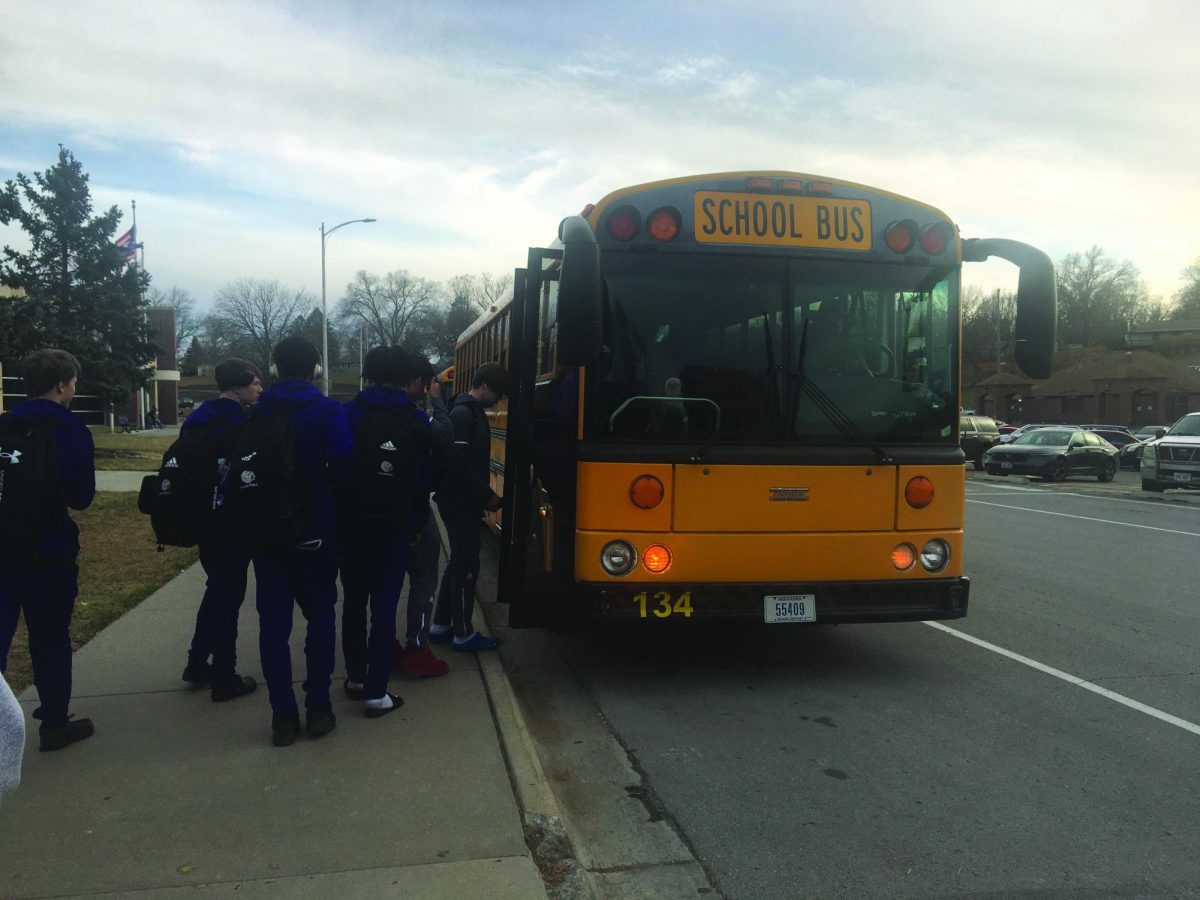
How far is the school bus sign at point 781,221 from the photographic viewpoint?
571cm

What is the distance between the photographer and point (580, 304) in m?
4.97

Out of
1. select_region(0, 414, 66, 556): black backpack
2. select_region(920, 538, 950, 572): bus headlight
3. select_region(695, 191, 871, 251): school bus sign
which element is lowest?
select_region(920, 538, 950, 572): bus headlight

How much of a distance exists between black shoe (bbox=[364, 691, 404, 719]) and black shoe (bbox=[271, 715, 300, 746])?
0.43m

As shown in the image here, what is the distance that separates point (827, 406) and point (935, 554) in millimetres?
1122

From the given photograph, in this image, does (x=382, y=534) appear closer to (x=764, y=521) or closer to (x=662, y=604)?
(x=662, y=604)

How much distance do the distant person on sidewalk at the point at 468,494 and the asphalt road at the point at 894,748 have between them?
57 centimetres

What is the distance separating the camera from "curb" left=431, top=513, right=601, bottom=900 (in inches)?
132

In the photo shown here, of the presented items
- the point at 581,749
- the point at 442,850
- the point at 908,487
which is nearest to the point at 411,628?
the point at 581,749

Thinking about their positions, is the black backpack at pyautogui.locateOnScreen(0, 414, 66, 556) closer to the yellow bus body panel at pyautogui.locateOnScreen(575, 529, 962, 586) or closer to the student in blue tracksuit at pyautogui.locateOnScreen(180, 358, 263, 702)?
the student in blue tracksuit at pyautogui.locateOnScreen(180, 358, 263, 702)

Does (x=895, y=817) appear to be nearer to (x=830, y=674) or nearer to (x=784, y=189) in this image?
(x=830, y=674)

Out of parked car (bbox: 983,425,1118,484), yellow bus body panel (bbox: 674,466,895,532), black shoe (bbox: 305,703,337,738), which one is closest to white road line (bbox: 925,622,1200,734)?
yellow bus body panel (bbox: 674,466,895,532)

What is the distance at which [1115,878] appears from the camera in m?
3.52

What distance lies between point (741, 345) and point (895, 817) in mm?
2693

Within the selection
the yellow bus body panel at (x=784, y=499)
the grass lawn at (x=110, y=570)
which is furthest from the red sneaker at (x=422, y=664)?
the grass lawn at (x=110, y=570)
